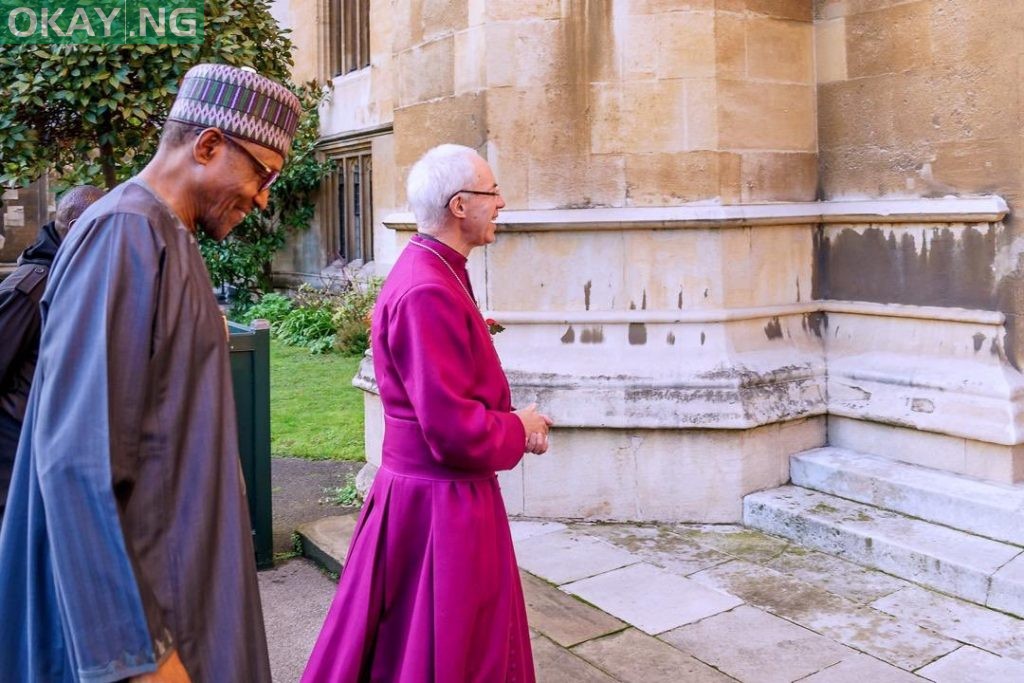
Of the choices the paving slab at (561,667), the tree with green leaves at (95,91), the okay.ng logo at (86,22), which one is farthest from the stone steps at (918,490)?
the okay.ng logo at (86,22)

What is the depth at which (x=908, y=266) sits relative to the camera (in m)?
5.04

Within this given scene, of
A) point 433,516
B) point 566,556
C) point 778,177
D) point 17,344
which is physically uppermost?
point 778,177

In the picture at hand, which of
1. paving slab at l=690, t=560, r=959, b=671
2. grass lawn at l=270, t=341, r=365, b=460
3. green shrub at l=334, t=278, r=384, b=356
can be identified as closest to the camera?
paving slab at l=690, t=560, r=959, b=671

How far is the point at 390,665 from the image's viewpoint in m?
2.64

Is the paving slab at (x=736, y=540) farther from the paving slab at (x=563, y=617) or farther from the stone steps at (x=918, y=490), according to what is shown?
the paving slab at (x=563, y=617)

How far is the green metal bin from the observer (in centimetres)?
457

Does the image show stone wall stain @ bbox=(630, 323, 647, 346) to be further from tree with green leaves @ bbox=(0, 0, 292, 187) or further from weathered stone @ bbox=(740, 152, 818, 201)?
tree with green leaves @ bbox=(0, 0, 292, 187)

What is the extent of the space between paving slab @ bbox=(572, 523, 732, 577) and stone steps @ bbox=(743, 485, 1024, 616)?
0.42 metres

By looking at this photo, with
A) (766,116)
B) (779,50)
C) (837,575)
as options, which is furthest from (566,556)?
(779,50)

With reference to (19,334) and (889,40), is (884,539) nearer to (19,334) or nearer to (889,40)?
(889,40)

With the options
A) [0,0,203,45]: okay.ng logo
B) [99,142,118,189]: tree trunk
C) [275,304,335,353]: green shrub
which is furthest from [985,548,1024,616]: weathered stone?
[275,304,335,353]: green shrub

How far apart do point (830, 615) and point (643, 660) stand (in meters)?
0.88

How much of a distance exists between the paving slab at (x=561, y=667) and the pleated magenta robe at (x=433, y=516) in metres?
0.69

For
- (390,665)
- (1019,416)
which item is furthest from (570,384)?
(390,665)
